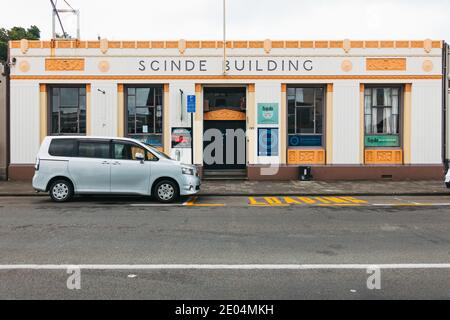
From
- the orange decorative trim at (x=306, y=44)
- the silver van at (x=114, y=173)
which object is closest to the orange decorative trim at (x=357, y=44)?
the orange decorative trim at (x=306, y=44)

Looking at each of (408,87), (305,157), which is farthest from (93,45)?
(408,87)

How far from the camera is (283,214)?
1071 centimetres

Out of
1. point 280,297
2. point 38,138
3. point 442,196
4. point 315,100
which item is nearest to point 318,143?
point 315,100

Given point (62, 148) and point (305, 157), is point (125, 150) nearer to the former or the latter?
point (62, 148)

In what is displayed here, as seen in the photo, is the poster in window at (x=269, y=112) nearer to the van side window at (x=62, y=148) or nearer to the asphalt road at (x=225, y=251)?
the asphalt road at (x=225, y=251)

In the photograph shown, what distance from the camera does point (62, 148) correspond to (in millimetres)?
13141

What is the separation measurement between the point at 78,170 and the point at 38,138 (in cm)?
784

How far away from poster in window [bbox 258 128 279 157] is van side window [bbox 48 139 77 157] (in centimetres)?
890

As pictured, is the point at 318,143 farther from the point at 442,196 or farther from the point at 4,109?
the point at 4,109

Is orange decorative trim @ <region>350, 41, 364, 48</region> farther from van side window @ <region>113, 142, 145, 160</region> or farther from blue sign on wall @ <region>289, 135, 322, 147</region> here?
van side window @ <region>113, 142, 145, 160</region>

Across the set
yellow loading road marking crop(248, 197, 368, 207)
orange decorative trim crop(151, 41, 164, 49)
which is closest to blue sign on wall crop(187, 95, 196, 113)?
orange decorative trim crop(151, 41, 164, 49)

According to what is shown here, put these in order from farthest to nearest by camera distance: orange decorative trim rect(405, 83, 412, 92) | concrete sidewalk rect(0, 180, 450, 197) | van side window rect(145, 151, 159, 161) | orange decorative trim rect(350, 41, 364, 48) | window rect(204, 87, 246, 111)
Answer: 1. window rect(204, 87, 246, 111)
2. orange decorative trim rect(405, 83, 412, 92)
3. orange decorative trim rect(350, 41, 364, 48)
4. concrete sidewalk rect(0, 180, 450, 197)
5. van side window rect(145, 151, 159, 161)

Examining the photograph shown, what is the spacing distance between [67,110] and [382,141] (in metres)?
14.6

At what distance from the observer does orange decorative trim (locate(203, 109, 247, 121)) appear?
66.1ft
